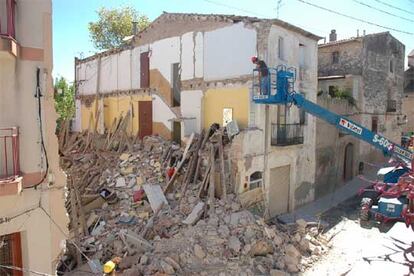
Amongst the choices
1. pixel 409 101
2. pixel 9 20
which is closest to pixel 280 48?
pixel 9 20

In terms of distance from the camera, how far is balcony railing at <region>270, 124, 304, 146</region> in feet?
53.5

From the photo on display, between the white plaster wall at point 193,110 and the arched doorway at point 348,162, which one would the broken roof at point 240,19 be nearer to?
the white plaster wall at point 193,110

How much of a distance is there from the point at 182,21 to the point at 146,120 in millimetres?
6066

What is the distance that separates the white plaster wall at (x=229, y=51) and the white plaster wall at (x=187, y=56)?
1031mm

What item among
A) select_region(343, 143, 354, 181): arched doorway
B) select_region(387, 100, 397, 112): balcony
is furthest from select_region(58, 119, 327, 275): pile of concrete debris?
select_region(387, 100, 397, 112): balcony

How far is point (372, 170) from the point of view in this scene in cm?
2545

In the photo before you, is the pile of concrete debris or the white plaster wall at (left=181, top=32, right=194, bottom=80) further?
the white plaster wall at (left=181, top=32, right=194, bottom=80)

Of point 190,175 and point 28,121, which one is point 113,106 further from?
point 28,121

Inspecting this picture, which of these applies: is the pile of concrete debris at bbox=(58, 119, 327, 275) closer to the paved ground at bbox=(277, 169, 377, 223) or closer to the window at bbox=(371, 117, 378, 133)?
the paved ground at bbox=(277, 169, 377, 223)

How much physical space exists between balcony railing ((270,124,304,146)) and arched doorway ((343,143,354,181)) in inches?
272

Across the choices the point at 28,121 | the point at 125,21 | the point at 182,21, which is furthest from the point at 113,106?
the point at 28,121

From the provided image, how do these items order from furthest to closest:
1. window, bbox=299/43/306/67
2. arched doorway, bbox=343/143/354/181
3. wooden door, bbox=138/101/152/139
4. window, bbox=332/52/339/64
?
window, bbox=332/52/339/64 < arched doorway, bbox=343/143/354/181 < wooden door, bbox=138/101/152/139 < window, bbox=299/43/306/67

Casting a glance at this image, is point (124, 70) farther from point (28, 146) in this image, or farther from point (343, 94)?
point (28, 146)

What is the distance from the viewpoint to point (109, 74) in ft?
79.7
